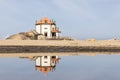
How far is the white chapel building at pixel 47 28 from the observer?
83625 mm

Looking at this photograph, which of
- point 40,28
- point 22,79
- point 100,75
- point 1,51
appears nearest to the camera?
point 22,79

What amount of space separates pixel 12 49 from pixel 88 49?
12.6 metres

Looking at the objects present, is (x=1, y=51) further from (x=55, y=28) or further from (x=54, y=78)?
(x=55, y=28)

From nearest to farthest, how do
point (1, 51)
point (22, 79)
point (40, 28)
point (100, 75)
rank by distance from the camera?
point (22, 79)
point (100, 75)
point (1, 51)
point (40, 28)

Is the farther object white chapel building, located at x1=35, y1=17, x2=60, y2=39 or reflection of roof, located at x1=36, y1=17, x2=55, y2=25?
reflection of roof, located at x1=36, y1=17, x2=55, y2=25

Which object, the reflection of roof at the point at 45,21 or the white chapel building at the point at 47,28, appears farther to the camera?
the reflection of roof at the point at 45,21

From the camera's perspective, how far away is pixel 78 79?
2152 cm

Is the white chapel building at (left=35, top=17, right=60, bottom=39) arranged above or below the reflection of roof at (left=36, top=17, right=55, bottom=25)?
below

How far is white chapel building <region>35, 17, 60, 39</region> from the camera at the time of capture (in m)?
83.6

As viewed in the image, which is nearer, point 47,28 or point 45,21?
point 47,28

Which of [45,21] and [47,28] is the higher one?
[45,21]

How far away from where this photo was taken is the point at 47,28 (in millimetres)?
84375

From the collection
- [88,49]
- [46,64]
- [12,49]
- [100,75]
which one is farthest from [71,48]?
[100,75]

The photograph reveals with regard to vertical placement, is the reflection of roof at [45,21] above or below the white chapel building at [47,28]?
above
